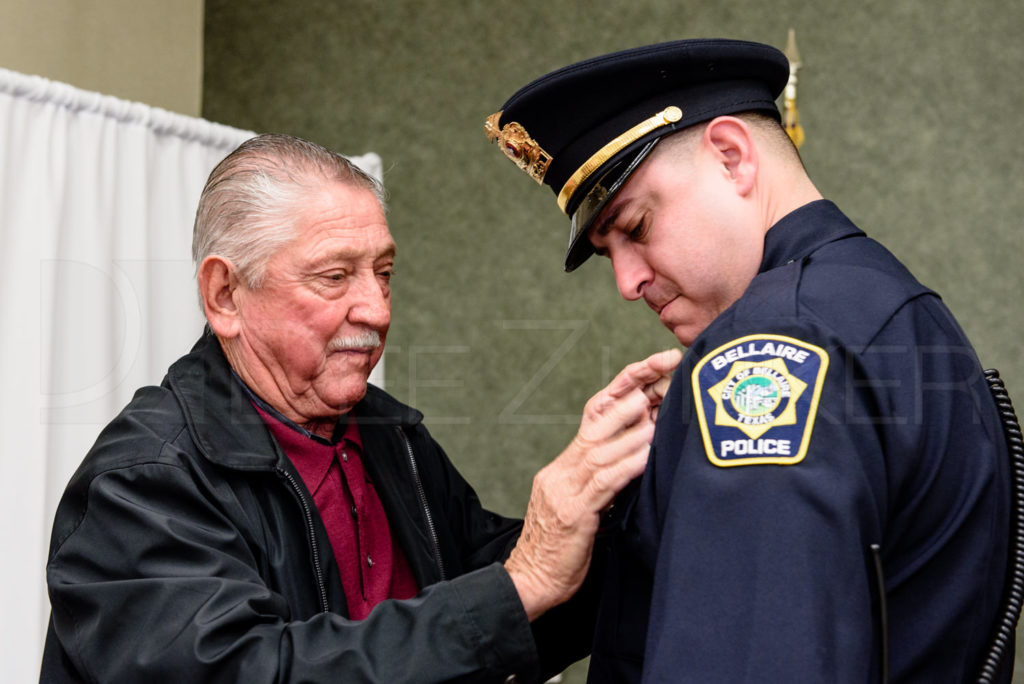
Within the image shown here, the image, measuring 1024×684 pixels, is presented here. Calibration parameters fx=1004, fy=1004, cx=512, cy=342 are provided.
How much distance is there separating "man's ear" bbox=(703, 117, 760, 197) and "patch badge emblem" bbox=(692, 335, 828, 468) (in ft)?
0.86

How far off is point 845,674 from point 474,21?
248 centimetres

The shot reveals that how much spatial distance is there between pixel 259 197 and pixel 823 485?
36.2 inches

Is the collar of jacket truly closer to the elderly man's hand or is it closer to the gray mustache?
the gray mustache

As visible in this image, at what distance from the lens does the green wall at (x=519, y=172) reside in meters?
2.40

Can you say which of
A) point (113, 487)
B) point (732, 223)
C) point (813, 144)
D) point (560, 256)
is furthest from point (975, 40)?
point (113, 487)

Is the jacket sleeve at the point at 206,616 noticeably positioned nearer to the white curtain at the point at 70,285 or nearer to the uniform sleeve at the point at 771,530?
the uniform sleeve at the point at 771,530

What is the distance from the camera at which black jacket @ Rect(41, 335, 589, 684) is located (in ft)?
3.67

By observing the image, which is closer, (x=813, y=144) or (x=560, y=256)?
(x=813, y=144)

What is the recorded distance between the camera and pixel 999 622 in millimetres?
992

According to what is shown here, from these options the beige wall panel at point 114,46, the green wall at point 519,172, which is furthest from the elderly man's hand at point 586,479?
the beige wall panel at point 114,46

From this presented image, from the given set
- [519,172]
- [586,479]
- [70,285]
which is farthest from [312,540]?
[519,172]

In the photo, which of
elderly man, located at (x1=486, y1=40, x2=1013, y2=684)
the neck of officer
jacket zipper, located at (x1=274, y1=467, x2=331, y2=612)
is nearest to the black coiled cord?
elderly man, located at (x1=486, y1=40, x2=1013, y2=684)

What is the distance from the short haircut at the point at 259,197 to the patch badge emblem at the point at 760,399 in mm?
745

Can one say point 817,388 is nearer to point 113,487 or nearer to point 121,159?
point 113,487
